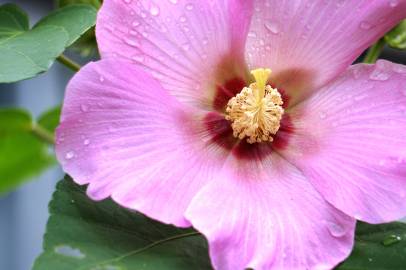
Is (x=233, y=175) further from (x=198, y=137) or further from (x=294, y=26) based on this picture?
(x=294, y=26)

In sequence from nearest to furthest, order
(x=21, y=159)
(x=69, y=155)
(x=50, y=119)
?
(x=69, y=155)
(x=50, y=119)
(x=21, y=159)

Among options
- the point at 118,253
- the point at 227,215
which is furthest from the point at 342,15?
the point at 118,253

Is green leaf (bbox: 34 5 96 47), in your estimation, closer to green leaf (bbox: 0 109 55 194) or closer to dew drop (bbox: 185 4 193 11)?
dew drop (bbox: 185 4 193 11)

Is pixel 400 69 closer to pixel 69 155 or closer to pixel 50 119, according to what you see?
pixel 69 155

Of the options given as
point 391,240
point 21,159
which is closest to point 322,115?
point 391,240

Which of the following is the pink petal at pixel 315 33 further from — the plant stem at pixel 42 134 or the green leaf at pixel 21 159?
the green leaf at pixel 21 159

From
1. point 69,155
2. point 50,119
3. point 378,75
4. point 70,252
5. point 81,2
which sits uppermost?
point 378,75

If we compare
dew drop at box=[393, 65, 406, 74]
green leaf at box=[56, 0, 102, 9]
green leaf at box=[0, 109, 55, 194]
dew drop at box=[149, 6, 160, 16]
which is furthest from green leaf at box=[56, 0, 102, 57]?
green leaf at box=[0, 109, 55, 194]
